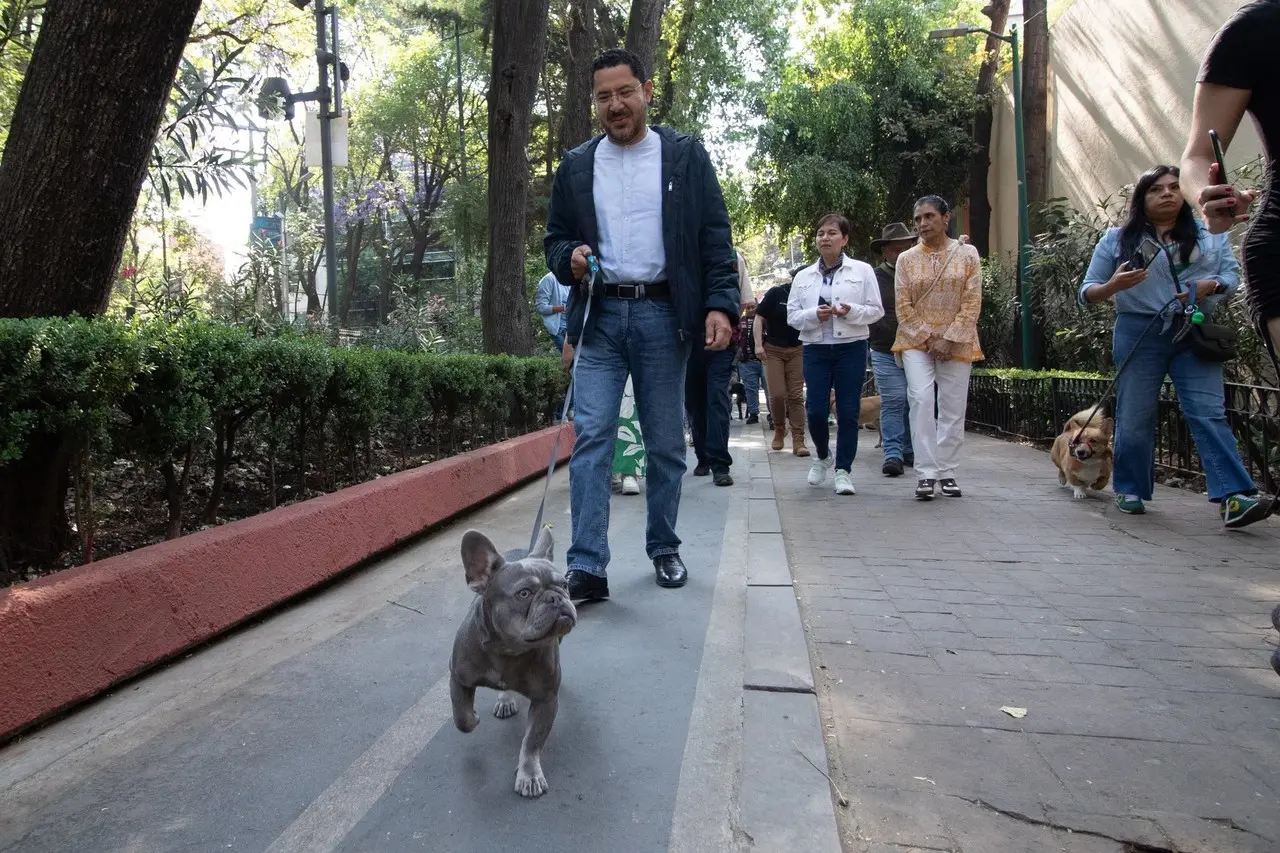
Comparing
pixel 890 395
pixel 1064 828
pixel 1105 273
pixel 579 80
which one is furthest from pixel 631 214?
pixel 579 80

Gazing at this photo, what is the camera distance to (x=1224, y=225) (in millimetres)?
2650

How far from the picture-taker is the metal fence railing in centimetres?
581

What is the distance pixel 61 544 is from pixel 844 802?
316 centimetres

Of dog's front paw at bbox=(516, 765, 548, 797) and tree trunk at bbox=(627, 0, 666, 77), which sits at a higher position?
tree trunk at bbox=(627, 0, 666, 77)

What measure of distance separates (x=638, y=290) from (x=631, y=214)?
13.5 inches

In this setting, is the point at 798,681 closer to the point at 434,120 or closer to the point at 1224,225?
the point at 1224,225

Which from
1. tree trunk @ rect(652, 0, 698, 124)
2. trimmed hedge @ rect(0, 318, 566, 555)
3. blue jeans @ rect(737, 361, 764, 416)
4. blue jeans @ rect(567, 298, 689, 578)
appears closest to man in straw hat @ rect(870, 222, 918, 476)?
trimmed hedge @ rect(0, 318, 566, 555)

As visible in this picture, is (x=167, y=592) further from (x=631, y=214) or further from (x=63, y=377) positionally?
(x=631, y=214)

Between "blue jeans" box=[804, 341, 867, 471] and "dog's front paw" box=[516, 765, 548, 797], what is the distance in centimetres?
507

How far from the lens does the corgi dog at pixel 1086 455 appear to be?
617 centimetres

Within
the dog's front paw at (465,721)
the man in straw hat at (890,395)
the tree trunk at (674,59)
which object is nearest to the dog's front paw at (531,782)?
the dog's front paw at (465,721)

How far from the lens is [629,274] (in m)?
3.83

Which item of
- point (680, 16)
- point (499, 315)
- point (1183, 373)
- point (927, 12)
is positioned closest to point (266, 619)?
point (1183, 373)

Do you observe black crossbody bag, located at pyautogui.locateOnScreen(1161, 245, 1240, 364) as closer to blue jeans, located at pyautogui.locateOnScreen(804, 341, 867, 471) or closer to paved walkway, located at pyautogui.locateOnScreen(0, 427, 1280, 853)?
paved walkway, located at pyautogui.locateOnScreen(0, 427, 1280, 853)
